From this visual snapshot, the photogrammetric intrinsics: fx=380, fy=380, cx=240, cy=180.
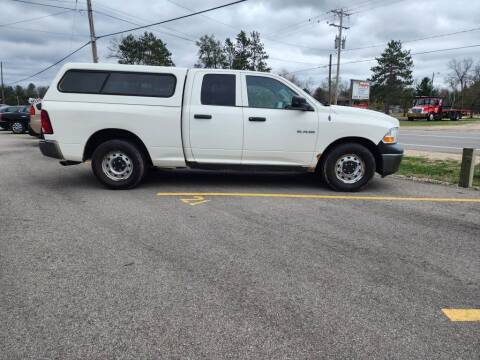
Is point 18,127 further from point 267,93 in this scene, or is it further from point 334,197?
point 334,197

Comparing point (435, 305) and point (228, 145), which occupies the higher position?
point (228, 145)

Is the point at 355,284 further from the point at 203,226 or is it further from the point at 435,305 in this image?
the point at 203,226

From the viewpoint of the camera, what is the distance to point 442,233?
4562 mm

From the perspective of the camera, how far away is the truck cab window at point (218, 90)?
6258mm

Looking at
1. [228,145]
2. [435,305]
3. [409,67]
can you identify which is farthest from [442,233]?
[409,67]

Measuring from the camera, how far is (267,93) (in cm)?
629

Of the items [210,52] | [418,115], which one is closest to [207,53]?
[210,52]

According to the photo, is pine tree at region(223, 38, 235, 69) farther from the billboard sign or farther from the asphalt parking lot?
the asphalt parking lot

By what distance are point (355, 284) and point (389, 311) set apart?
42 centimetres

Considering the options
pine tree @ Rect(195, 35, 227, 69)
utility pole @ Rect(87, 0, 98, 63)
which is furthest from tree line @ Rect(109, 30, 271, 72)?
utility pole @ Rect(87, 0, 98, 63)

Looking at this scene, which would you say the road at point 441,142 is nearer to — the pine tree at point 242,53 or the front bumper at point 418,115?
the front bumper at point 418,115

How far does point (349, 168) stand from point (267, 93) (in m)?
1.89

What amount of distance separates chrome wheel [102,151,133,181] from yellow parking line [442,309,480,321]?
16.6 feet

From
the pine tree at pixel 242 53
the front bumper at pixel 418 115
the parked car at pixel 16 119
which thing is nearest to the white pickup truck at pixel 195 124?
the parked car at pixel 16 119
